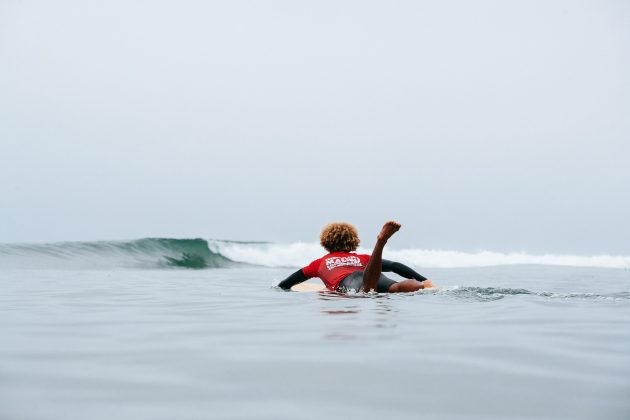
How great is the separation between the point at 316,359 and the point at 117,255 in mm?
20248

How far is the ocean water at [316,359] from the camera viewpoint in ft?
6.82

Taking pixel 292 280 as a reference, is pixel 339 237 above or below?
above

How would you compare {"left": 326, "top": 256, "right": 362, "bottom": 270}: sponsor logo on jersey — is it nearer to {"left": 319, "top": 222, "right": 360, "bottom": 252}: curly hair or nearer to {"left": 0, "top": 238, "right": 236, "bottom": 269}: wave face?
{"left": 319, "top": 222, "right": 360, "bottom": 252}: curly hair

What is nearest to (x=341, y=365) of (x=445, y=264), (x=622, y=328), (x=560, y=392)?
(x=560, y=392)

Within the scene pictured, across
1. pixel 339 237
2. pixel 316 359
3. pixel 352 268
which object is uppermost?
pixel 339 237

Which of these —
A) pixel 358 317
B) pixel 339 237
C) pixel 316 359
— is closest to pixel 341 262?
pixel 339 237

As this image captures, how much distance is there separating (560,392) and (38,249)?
69.7 ft

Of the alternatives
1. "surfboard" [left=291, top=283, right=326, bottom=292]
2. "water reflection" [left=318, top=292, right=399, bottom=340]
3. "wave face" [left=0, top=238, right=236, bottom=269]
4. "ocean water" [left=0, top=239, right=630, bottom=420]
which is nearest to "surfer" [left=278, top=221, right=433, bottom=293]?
"surfboard" [left=291, top=283, right=326, bottom=292]

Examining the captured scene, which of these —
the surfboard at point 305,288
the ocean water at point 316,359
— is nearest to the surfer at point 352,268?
the surfboard at point 305,288

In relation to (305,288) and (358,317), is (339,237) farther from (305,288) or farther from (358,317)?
(358,317)

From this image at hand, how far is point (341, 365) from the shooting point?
2717 millimetres

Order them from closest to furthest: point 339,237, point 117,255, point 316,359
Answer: point 316,359 → point 339,237 → point 117,255

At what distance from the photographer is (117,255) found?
2172cm

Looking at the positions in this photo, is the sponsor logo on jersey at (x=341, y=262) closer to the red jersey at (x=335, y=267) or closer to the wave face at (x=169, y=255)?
the red jersey at (x=335, y=267)
